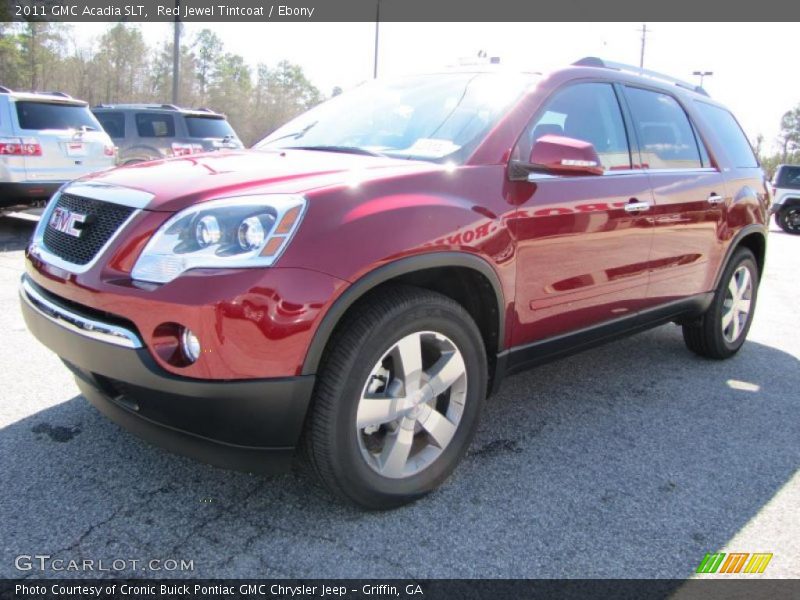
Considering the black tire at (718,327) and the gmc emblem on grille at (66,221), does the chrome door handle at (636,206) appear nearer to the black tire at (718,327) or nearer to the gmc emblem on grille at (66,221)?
the black tire at (718,327)

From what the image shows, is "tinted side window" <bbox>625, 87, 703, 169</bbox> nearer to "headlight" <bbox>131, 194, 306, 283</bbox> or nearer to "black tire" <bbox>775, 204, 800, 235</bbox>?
"headlight" <bbox>131, 194, 306, 283</bbox>

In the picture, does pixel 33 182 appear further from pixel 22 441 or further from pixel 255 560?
pixel 255 560

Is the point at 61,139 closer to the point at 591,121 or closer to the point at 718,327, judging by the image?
the point at 591,121

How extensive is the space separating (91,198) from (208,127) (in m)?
11.2

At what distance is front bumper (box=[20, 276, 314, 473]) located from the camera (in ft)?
6.62

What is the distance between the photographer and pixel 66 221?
8.09 ft

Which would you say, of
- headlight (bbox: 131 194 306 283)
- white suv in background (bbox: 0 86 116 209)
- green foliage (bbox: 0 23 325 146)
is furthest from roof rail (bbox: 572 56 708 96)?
green foliage (bbox: 0 23 325 146)

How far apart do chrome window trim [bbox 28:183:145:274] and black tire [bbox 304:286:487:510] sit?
2.67 ft

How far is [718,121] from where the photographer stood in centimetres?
456

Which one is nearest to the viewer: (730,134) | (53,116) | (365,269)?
(365,269)

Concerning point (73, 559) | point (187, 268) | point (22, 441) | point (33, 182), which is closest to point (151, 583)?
point (73, 559)

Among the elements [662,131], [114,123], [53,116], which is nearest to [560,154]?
[662,131]

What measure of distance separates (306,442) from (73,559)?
82cm

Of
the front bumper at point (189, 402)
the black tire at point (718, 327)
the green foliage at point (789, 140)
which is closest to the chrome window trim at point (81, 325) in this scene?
the front bumper at point (189, 402)
